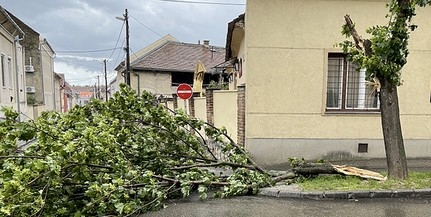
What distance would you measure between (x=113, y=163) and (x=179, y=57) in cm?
2800

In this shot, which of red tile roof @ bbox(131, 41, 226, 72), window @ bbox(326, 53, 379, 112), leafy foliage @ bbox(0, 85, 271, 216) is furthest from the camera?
red tile roof @ bbox(131, 41, 226, 72)

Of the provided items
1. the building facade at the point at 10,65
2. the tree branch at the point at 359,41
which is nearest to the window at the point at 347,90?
the tree branch at the point at 359,41

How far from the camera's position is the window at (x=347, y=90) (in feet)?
28.9

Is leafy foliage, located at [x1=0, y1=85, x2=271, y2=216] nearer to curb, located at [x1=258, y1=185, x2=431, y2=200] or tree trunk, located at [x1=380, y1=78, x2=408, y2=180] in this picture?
curb, located at [x1=258, y1=185, x2=431, y2=200]

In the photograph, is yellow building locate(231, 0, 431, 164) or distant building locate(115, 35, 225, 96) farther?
distant building locate(115, 35, 225, 96)

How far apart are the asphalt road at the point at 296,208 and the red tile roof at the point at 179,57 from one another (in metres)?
25.5

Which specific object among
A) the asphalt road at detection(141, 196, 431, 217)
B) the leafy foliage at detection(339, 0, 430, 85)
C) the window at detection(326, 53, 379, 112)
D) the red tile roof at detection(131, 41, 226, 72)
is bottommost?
the asphalt road at detection(141, 196, 431, 217)

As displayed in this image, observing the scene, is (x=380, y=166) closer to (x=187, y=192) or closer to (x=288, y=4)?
(x=288, y=4)

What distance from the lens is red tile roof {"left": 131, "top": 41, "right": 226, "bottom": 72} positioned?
100.0 ft

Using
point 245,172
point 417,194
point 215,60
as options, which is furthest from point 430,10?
point 215,60

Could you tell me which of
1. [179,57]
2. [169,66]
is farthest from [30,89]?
[179,57]

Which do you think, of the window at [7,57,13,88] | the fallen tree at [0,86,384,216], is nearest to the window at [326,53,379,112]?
the fallen tree at [0,86,384,216]

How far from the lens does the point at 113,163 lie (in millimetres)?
5023

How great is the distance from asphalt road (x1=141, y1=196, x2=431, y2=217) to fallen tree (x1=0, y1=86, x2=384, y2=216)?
0.23m
